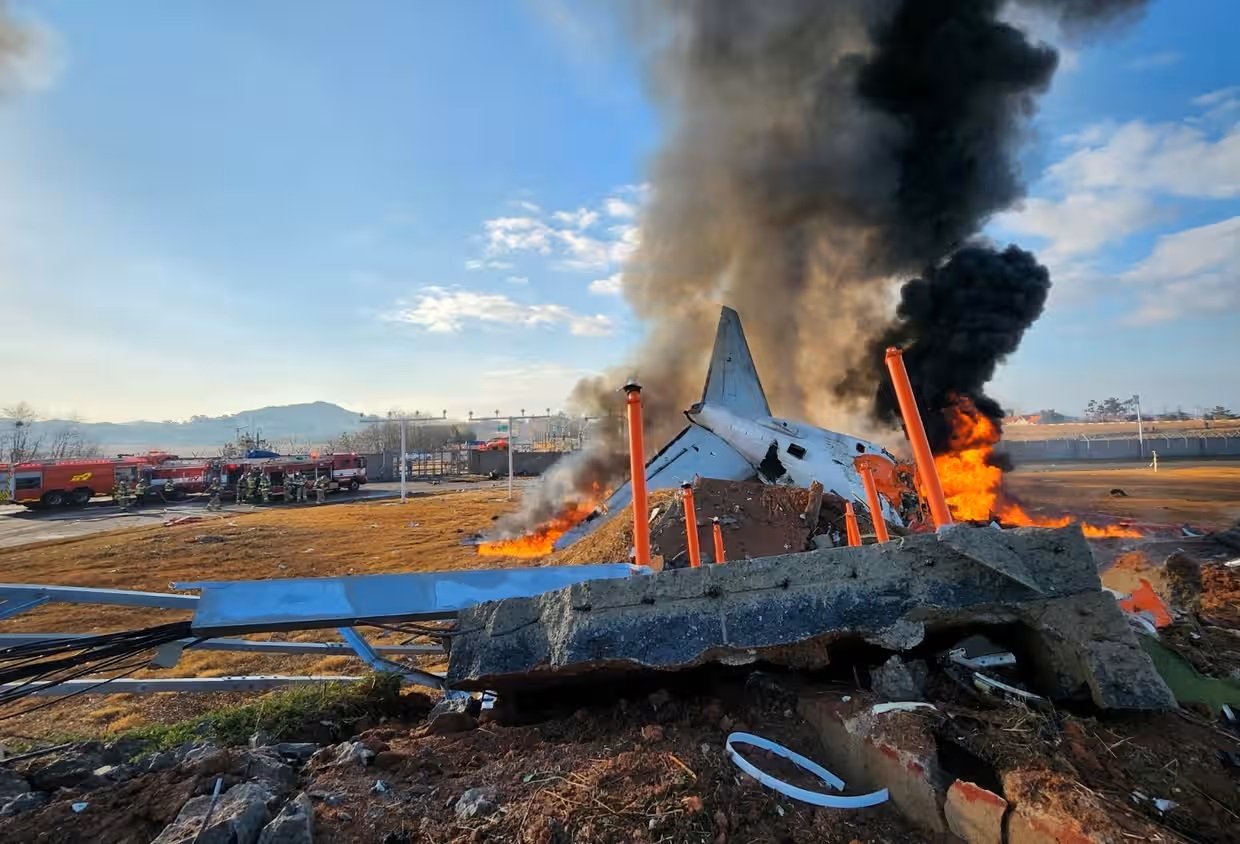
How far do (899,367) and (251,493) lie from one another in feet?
114

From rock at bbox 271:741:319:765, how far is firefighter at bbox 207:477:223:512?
29.0 metres

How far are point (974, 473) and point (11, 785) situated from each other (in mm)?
19623

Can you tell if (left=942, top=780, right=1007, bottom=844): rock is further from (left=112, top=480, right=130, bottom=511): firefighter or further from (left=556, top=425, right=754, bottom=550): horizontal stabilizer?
(left=112, top=480, right=130, bottom=511): firefighter

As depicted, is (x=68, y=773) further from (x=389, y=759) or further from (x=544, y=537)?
(x=544, y=537)

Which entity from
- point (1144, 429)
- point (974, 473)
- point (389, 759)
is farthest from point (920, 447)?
point (1144, 429)

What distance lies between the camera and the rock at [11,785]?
2640mm

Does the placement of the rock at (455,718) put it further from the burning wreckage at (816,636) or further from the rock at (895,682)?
the rock at (895,682)

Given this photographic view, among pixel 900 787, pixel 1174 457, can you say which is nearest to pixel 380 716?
pixel 900 787

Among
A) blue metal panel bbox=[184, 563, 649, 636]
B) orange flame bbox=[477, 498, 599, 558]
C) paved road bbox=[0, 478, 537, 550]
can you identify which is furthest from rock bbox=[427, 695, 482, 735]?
paved road bbox=[0, 478, 537, 550]

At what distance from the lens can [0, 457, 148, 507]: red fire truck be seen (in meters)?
27.8

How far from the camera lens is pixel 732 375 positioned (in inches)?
642

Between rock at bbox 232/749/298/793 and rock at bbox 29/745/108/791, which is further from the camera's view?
rock at bbox 29/745/108/791

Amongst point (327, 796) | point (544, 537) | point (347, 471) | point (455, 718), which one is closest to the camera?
point (327, 796)

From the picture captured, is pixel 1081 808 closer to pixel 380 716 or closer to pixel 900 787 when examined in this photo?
pixel 900 787
